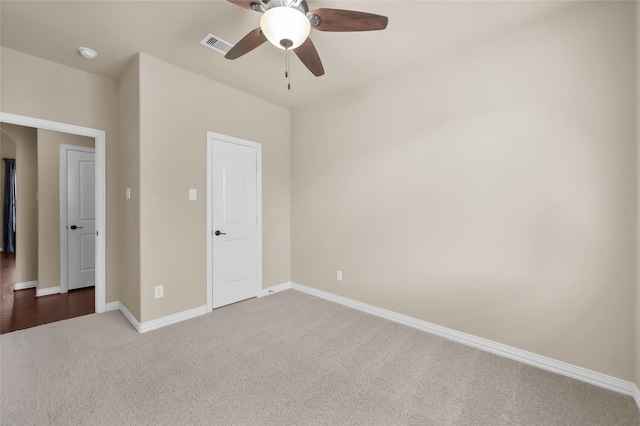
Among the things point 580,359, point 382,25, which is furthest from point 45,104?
point 580,359

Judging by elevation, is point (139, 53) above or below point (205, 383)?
above

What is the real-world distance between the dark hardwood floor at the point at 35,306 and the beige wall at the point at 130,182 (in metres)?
0.66

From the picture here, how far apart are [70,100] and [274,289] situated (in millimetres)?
3190

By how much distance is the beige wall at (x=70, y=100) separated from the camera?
2600 millimetres

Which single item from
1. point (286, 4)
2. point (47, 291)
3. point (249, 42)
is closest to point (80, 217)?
point (47, 291)

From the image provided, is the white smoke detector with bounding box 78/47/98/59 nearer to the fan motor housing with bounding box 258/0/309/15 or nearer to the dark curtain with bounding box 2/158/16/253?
the fan motor housing with bounding box 258/0/309/15

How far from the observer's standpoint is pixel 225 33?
2.32 m

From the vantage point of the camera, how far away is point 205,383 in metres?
1.94

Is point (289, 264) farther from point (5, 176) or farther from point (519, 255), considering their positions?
point (5, 176)

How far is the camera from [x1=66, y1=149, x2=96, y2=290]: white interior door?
12.8ft

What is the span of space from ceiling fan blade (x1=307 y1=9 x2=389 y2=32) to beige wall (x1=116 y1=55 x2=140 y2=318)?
1.97 metres

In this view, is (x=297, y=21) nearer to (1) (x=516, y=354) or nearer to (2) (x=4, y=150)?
(1) (x=516, y=354)

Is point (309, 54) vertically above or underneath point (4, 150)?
above

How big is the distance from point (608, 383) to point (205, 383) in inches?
110
